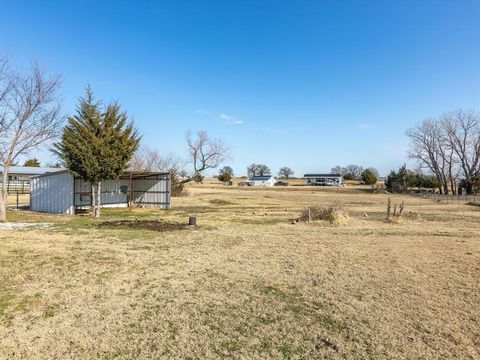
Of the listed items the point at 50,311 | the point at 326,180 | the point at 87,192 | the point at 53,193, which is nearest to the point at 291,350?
the point at 50,311

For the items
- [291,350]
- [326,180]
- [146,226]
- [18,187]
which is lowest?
[291,350]

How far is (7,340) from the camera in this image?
152 inches

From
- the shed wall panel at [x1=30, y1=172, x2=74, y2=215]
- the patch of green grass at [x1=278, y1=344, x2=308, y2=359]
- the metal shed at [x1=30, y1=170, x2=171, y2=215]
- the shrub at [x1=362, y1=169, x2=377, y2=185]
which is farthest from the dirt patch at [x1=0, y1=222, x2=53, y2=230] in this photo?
the shrub at [x1=362, y1=169, x2=377, y2=185]

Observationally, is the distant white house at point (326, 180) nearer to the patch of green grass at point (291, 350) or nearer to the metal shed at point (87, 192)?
the metal shed at point (87, 192)

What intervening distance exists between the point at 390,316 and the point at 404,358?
3.84 ft

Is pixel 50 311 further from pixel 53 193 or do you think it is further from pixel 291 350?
pixel 53 193

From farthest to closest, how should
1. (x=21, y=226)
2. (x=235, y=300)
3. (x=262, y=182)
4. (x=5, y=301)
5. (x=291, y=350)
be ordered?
(x=262, y=182) < (x=21, y=226) < (x=235, y=300) < (x=5, y=301) < (x=291, y=350)

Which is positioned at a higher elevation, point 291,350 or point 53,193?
point 53,193

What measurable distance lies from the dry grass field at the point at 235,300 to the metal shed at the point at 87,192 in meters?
10.2

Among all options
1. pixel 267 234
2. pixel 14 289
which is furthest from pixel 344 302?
pixel 267 234

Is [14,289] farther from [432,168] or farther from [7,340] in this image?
[432,168]

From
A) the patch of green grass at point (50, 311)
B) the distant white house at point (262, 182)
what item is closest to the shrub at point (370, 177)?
the distant white house at point (262, 182)

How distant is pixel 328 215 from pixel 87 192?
48.3ft

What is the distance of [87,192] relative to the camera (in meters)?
21.3
